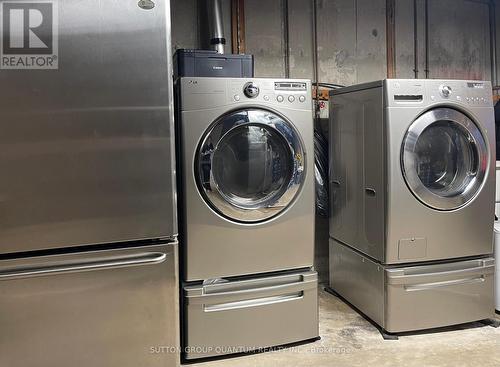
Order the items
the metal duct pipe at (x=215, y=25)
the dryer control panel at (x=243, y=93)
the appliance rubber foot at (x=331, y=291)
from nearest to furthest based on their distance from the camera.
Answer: the dryer control panel at (x=243, y=93), the metal duct pipe at (x=215, y=25), the appliance rubber foot at (x=331, y=291)

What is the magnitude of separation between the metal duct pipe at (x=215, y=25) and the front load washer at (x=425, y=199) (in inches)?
36.2

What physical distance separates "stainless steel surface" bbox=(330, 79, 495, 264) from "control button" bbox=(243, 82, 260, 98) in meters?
0.70

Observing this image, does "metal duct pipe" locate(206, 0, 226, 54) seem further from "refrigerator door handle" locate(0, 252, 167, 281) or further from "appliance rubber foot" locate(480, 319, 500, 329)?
"appliance rubber foot" locate(480, 319, 500, 329)

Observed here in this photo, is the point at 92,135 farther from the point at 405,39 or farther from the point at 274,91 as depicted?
the point at 405,39

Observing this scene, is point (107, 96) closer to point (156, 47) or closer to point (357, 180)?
point (156, 47)

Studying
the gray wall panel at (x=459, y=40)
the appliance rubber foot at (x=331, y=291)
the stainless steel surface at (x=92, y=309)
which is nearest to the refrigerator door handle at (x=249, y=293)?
the stainless steel surface at (x=92, y=309)

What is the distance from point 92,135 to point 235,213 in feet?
2.60

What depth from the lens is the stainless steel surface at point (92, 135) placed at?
1.49 metres

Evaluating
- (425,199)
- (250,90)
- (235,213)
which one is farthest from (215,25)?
(425,199)

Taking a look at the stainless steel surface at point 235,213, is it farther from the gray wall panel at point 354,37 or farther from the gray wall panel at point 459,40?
the gray wall panel at point 459,40

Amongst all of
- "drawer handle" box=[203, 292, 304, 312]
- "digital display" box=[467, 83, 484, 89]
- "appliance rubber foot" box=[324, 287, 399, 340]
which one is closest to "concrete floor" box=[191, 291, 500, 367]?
"appliance rubber foot" box=[324, 287, 399, 340]

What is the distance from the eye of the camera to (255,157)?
215 cm

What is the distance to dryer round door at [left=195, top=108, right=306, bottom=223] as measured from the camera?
6.62 ft

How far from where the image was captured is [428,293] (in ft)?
7.48
